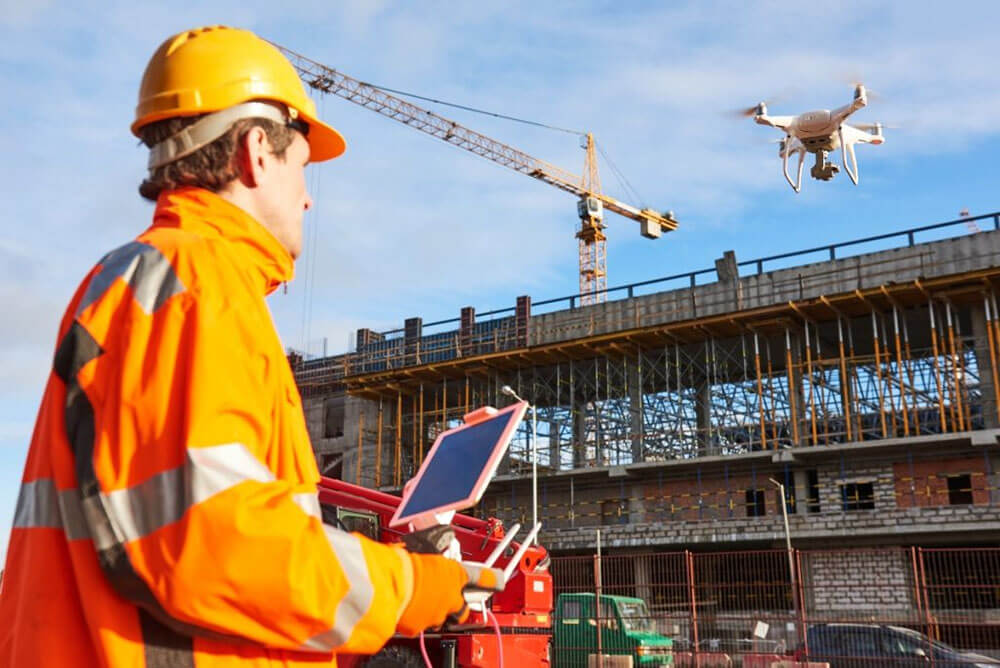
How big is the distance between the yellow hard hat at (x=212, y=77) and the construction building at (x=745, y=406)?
87.1 ft

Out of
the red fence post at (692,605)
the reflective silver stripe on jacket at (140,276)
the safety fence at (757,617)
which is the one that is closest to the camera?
the reflective silver stripe on jacket at (140,276)

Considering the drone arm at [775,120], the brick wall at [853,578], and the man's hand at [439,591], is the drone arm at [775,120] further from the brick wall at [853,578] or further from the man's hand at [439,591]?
the man's hand at [439,591]

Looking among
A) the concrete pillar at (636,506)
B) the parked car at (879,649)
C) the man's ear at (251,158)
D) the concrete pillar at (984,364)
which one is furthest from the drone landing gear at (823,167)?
the man's ear at (251,158)

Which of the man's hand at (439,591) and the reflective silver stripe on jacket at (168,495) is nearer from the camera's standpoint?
the reflective silver stripe on jacket at (168,495)

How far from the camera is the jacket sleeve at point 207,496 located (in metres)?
1.23

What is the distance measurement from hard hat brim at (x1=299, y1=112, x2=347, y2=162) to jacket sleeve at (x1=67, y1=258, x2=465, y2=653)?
0.61m

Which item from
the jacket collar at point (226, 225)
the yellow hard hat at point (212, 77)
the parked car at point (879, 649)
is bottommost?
the parked car at point (879, 649)

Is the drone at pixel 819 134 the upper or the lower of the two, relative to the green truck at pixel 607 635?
upper

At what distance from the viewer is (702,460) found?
119 ft

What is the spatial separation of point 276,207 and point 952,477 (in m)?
34.9

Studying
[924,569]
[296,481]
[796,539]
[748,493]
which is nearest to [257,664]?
[296,481]

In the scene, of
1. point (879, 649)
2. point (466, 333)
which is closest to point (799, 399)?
point (466, 333)

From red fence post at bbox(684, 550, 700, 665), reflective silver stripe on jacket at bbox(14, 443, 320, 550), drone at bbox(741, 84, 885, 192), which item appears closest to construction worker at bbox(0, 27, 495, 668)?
reflective silver stripe on jacket at bbox(14, 443, 320, 550)

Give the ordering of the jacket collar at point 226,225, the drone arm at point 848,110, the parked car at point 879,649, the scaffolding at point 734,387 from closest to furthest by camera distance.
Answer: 1. the jacket collar at point 226,225
2. the parked car at point 879,649
3. the drone arm at point 848,110
4. the scaffolding at point 734,387
